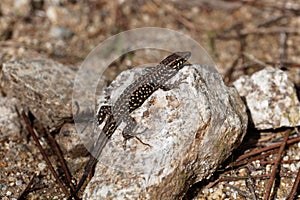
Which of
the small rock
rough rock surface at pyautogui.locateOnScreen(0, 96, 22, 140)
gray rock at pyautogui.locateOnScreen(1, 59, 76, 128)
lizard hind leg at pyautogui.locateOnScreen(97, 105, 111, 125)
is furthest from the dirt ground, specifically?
lizard hind leg at pyautogui.locateOnScreen(97, 105, 111, 125)

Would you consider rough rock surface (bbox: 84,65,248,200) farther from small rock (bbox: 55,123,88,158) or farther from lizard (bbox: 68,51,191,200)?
small rock (bbox: 55,123,88,158)

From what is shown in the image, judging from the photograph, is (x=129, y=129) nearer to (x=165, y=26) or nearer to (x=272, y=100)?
(x=272, y=100)

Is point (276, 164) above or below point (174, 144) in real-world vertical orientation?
below

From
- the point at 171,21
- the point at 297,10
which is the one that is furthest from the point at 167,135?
the point at 297,10

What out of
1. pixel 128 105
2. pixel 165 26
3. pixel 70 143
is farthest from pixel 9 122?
pixel 165 26

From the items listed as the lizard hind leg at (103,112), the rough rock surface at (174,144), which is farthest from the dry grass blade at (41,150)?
the lizard hind leg at (103,112)

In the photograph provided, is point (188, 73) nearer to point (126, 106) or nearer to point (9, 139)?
point (126, 106)
